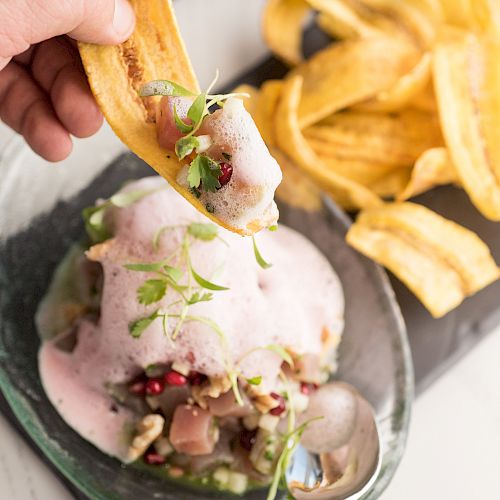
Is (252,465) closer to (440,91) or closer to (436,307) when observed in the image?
Answer: (436,307)

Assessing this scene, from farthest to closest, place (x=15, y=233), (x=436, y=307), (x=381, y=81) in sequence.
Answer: (x=381, y=81)
(x=436, y=307)
(x=15, y=233)

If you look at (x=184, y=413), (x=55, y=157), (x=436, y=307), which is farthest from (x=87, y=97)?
(x=436, y=307)

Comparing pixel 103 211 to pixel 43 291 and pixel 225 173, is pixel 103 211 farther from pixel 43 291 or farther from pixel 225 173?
pixel 225 173

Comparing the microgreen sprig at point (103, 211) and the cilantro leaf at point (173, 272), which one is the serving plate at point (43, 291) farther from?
the cilantro leaf at point (173, 272)

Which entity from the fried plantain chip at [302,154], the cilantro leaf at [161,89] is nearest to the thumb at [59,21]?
the cilantro leaf at [161,89]

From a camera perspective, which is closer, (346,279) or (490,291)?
(346,279)

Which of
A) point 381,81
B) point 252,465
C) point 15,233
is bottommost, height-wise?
point 252,465

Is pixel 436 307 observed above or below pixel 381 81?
below
